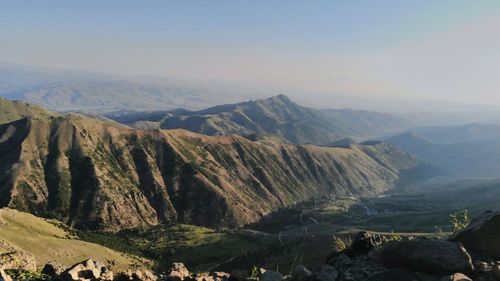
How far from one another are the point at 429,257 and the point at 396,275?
6.80ft

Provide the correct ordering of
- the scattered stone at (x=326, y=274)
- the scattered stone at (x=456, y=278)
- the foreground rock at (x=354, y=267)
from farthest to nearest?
the foreground rock at (x=354, y=267) < the scattered stone at (x=326, y=274) < the scattered stone at (x=456, y=278)

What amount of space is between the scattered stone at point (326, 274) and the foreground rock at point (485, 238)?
7.84 metres

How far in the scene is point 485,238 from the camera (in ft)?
83.2

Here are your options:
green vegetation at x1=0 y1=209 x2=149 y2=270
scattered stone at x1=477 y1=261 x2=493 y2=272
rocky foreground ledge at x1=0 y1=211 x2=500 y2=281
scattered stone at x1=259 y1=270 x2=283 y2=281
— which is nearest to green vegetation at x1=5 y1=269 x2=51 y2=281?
rocky foreground ledge at x1=0 y1=211 x2=500 y2=281

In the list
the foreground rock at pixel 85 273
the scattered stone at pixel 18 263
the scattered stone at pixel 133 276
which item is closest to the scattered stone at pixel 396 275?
the scattered stone at pixel 133 276

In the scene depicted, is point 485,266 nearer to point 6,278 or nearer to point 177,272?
point 177,272

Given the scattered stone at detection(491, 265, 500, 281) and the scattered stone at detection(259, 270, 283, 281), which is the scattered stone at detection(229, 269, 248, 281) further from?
the scattered stone at detection(491, 265, 500, 281)

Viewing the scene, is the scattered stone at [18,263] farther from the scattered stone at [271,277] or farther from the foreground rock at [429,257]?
the foreground rock at [429,257]

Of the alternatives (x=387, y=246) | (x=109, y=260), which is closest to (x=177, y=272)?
(x=387, y=246)

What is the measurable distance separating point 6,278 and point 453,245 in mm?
23527

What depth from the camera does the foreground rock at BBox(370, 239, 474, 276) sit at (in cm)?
2200

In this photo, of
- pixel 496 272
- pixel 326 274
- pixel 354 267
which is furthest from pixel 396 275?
pixel 496 272

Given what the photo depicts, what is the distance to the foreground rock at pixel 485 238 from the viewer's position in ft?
82.4

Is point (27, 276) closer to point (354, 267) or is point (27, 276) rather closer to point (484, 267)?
point (354, 267)
